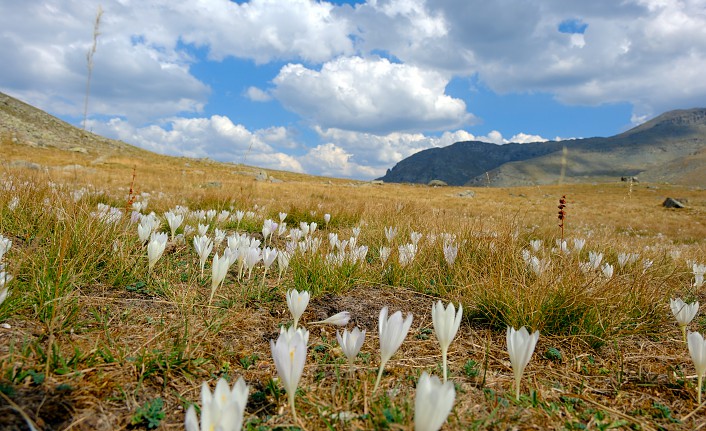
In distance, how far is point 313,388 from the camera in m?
1.74

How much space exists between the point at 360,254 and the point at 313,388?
5.93 ft

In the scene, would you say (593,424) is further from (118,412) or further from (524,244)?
(524,244)

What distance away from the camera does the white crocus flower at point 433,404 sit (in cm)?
108

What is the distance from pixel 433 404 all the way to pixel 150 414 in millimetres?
1111

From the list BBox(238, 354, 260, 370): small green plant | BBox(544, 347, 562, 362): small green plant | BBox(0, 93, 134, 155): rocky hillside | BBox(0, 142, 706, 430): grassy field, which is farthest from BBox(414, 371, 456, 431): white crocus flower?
BBox(0, 93, 134, 155): rocky hillside

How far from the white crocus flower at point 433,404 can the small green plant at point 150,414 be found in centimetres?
102

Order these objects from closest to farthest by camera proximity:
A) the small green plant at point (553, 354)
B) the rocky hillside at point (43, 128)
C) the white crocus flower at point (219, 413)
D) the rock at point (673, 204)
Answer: the white crocus flower at point (219, 413)
the small green plant at point (553, 354)
the rock at point (673, 204)
the rocky hillside at point (43, 128)

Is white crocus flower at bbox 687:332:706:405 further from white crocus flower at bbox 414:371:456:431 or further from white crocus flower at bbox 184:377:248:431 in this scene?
white crocus flower at bbox 184:377:248:431

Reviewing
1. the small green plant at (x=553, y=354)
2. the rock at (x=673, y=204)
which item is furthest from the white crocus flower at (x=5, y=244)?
the rock at (x=673, y=204)

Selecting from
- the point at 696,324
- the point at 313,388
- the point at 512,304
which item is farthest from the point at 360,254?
the point at 696,324

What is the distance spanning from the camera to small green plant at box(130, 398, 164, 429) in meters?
1.46

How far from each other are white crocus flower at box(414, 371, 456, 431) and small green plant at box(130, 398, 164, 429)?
1017 mm

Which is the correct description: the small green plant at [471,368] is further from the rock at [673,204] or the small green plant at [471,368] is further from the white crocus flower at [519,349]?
the rock at [673,204]

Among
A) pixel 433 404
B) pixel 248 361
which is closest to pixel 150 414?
pixel 248 361
